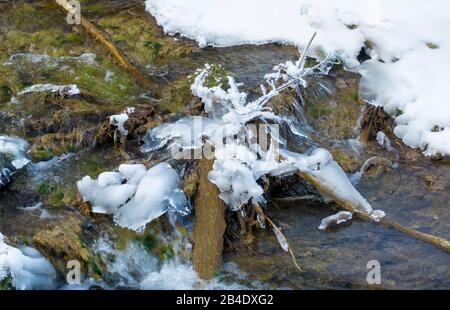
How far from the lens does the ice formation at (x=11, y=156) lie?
6.17 meters

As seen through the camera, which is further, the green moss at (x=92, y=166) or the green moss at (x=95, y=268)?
the green moss at (x=92, y=166)

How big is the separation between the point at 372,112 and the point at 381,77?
479 millimetres

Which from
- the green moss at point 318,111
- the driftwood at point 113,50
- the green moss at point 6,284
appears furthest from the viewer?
the driftwood at point 113,50

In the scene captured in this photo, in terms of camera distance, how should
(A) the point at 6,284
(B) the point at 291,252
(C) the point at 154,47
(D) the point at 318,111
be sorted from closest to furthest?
(A) the point at 6,284, (B) the point at 291,252, (D) the point at 318,111, (C) the point at 154,47

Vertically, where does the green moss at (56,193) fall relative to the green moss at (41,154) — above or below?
below

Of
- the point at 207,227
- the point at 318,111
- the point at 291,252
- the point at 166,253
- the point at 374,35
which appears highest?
the point at 374,35

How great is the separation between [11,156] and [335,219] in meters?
2.99

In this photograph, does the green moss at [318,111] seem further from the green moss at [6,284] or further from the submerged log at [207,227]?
the green moss at [6,284]

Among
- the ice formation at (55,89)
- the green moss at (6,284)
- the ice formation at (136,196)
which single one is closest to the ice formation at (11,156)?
the ice formation at (55,89)

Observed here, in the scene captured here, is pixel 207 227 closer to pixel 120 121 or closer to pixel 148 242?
pixel 148 242

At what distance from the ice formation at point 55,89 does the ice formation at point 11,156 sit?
2.43ft

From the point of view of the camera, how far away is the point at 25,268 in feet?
16.9

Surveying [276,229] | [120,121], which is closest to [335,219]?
[276,229]

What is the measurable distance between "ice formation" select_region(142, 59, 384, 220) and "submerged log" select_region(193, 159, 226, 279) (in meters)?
0.10
